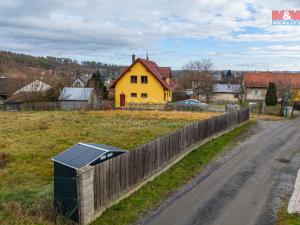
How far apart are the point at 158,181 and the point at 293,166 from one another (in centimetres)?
737

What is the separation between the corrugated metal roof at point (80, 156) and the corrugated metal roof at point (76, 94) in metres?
41.2

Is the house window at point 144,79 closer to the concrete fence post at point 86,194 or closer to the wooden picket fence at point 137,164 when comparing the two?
the wooden picket fence at point 137,164

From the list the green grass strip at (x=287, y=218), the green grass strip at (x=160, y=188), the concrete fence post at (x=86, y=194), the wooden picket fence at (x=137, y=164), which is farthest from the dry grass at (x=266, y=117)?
the concrete fence post at (x=86, y=194)

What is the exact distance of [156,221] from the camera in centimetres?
980

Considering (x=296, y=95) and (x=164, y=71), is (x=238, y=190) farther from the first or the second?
(x=296, y=95)

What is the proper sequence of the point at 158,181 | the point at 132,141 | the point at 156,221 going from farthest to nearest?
the point at 132,141 → the point at 158,181 → the point at 156,221

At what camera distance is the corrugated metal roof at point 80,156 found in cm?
932

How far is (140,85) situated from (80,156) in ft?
122

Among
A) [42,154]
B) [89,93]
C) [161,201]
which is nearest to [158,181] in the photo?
[161,201]

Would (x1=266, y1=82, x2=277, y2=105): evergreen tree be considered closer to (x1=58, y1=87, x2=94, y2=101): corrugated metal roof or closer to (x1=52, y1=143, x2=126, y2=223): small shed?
(x1=58, y1=87, x2=94, y2=101): corrugated metal roof

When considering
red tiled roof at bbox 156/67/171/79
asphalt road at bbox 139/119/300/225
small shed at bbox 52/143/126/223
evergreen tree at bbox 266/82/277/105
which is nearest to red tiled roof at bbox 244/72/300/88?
evergreen tree at bbox 266/82/277/105

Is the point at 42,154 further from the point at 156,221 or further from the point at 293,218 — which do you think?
the point at 293,218

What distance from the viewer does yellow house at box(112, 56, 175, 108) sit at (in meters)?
46.1

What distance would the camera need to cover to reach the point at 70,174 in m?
9.16
